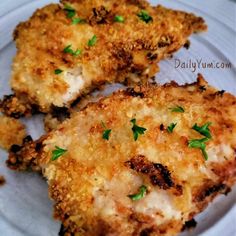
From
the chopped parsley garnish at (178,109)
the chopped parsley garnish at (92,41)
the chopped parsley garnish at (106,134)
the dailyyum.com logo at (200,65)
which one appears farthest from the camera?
the dailyyum.com logo at (200,65)

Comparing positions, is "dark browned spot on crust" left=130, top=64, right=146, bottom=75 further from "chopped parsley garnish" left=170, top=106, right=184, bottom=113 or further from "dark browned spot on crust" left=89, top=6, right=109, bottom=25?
"chopped parsley garnish" left=170, top=106, right=184, bottom=113

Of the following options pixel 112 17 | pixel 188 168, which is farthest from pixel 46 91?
pixel 188 168

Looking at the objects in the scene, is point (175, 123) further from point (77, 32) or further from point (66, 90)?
point (77, 32)

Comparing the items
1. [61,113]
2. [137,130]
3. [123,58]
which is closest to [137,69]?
[123,58]

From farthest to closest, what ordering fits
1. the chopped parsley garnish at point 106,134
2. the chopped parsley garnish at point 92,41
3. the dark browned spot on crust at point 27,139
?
the chopped parsley garnish at point 92,41, the dark browned spot on crust at point 27,139, the chopped parsley garnish at point 106,134

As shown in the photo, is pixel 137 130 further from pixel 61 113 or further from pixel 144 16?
pixel 144 16

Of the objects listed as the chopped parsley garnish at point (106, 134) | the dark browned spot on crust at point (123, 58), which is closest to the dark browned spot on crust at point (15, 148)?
the chopped parsley garnish at point (106, 134)

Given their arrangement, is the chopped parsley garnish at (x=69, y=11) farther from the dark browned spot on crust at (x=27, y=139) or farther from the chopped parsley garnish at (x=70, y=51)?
the dark browned spot on crust at (x=27, y=139)
